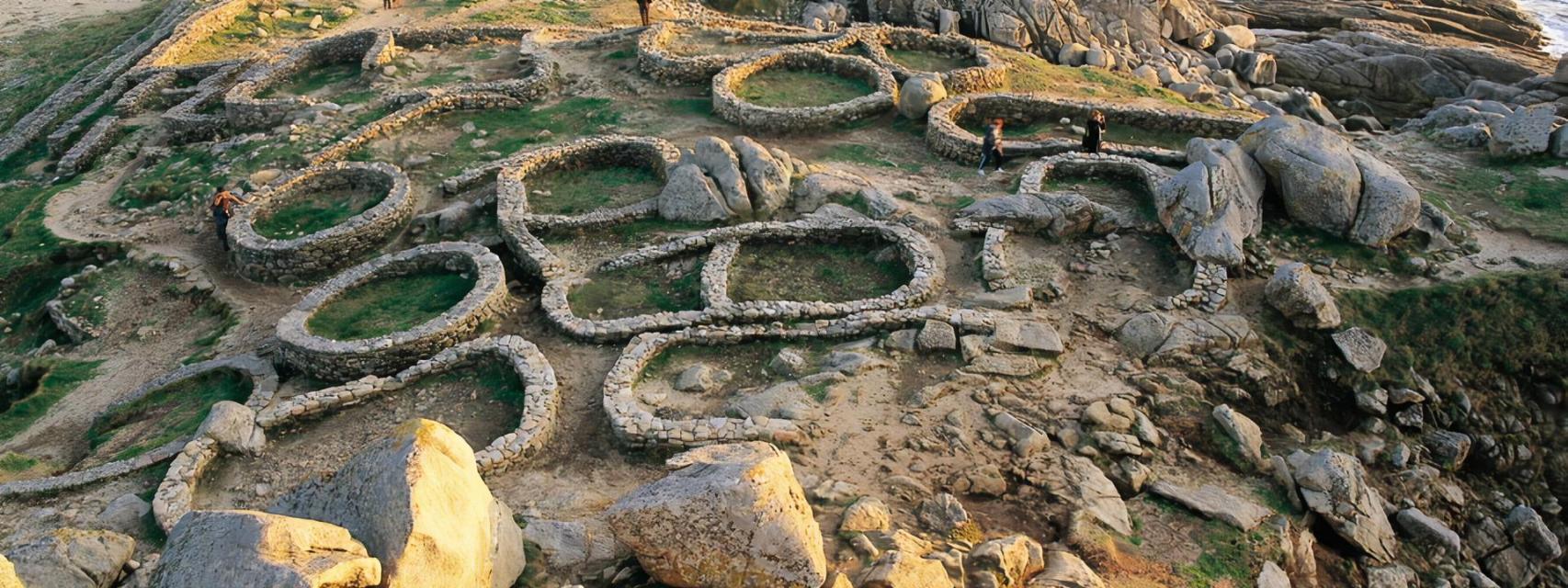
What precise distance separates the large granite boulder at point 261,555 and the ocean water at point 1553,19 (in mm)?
53367

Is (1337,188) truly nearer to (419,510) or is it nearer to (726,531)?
(726,531)

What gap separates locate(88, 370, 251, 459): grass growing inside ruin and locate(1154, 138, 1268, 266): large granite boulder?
17821 mm

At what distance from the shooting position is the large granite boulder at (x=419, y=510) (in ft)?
26.7

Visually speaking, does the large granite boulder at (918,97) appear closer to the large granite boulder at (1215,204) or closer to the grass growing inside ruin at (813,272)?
the grass growing inside ruin at (813,272)

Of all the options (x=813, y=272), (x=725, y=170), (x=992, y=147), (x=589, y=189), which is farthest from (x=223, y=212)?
(x=992, y=147)

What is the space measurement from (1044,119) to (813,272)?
1067 centimetres

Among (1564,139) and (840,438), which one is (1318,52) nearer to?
(1564,139)

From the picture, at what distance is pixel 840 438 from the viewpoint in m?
13.4

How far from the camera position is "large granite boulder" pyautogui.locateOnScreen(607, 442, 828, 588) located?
29.7 feet

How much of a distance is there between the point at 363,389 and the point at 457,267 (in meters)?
4.37

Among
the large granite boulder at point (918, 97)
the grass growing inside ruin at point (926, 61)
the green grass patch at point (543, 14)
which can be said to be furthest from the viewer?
the green grass patch at point (543, 14)

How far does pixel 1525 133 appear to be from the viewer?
22016 mm

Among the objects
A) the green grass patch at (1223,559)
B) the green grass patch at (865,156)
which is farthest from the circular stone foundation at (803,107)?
the green grass patch at (1223,559)

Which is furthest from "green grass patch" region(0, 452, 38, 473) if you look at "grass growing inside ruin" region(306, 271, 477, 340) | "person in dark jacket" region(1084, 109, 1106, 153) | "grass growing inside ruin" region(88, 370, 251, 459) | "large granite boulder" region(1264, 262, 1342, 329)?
"person in dark jacket" region(1084, 109, 1106, 153)
